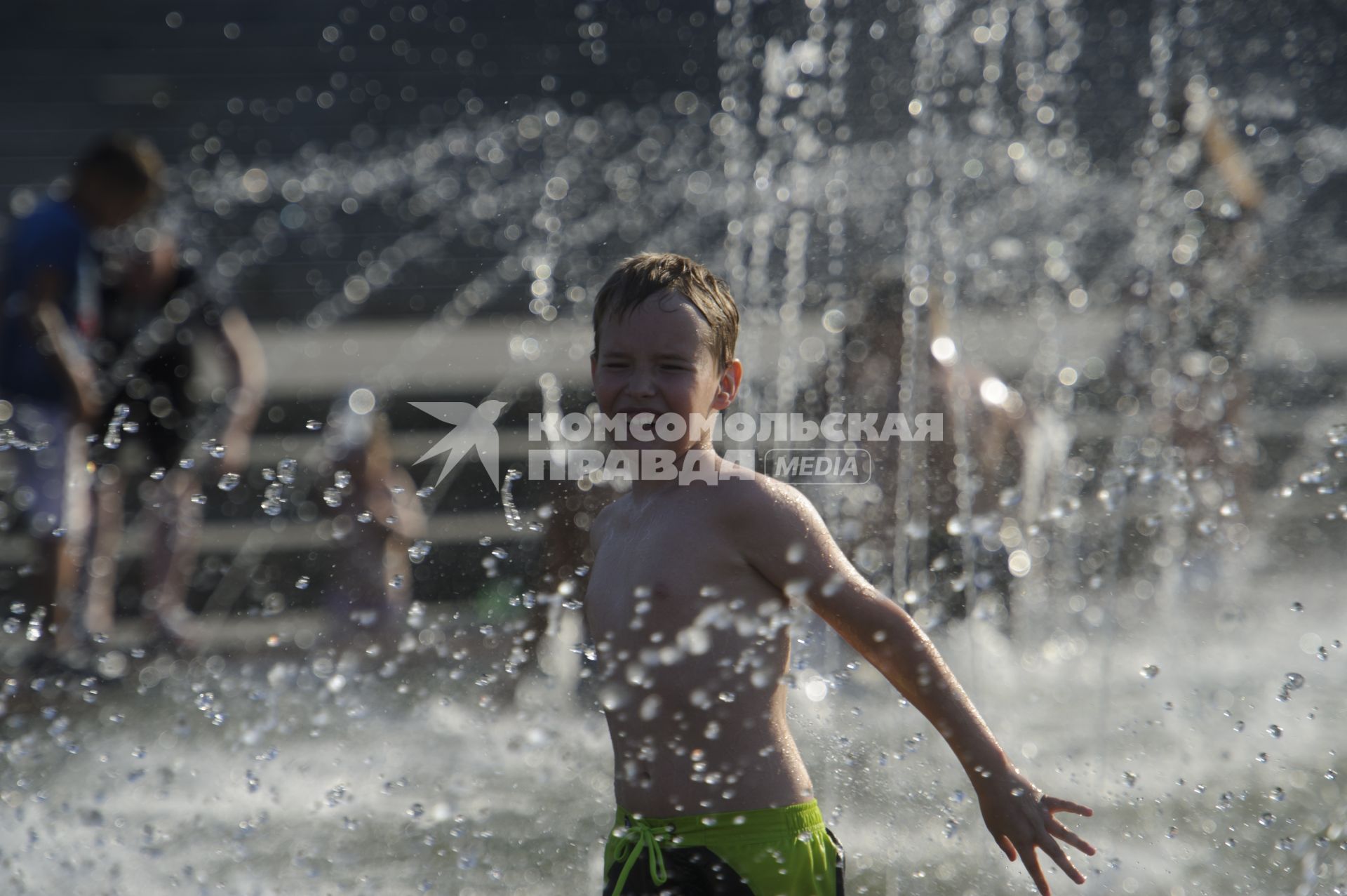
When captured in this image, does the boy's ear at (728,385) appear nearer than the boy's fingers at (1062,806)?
No

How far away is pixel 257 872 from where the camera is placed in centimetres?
295

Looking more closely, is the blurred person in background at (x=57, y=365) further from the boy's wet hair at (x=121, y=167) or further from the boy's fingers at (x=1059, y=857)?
the boy's fingers at (x=1059, y=857)

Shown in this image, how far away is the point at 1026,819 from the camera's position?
5.46 ft

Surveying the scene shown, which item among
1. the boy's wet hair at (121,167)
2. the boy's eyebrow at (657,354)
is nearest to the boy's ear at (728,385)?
the boy's eyebrow at (657,354)

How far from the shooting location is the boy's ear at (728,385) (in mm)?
1926

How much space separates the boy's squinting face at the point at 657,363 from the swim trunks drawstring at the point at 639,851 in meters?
0.59

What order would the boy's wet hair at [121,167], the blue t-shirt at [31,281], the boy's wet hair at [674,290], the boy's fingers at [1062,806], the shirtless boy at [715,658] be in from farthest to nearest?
1. the boy's wet hair at [121,167]
2. the blue t-shirt at [31,281]
3. the boy's wet hair at [674,290]
4. the shirtless boy at [715,658]
5. the boy's fingers at [1062,806]

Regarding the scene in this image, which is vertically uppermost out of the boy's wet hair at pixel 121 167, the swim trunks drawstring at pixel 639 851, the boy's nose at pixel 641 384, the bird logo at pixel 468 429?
the boy's wet hair at pixel 121 167

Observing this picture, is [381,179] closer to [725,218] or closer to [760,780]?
[725,218]

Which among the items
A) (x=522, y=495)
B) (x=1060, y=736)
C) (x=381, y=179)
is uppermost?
(x=381, y=179)

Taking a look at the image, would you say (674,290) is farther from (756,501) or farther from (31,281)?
(31,281)

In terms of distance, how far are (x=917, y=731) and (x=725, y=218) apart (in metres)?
5.33

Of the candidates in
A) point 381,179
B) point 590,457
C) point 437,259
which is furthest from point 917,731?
point 381,179

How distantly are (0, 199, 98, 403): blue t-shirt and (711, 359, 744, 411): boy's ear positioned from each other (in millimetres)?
3376
